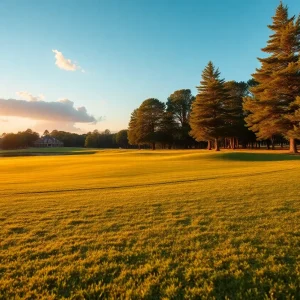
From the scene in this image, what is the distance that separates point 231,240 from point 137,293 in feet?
7.27

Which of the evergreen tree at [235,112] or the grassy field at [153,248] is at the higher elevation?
the evergreen tree at [235,112]

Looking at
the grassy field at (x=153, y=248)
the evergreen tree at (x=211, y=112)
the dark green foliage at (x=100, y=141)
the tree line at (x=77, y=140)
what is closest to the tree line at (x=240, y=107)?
the evergreen tree at (x=211, y=112)

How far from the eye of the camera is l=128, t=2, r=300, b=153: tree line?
29609mm

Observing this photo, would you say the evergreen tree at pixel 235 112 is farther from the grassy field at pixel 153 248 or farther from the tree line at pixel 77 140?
the tree line at pixel 77 140

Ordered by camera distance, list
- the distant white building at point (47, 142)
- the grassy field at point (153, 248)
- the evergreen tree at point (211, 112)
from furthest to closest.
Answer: the distant white building at point (47, 142)
the evergreen tree at point (211, 112)
the grassy field at point (153, 248)

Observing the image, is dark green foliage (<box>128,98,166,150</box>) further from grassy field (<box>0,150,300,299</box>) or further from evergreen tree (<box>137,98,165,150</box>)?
grassy field (<box>0,150,300,299</box>)

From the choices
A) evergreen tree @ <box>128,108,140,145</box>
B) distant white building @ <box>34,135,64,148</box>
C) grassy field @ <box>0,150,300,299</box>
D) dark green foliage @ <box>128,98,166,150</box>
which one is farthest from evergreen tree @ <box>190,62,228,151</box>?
distant white building @ <box>34,135,64,148</box>

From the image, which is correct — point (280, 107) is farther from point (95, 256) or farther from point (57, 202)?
point (95, 256)

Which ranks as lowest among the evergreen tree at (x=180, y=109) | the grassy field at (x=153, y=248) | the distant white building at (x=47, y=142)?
the grassy field at (x=153, y=248)

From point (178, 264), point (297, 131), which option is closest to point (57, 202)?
point (178, 264)

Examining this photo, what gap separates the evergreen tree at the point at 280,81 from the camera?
29172 millimetres

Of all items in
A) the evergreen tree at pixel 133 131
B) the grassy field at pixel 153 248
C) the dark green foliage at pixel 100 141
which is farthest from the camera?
the dark green foliage at pixel 100 141

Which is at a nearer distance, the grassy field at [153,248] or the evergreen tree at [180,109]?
the grassy field at [153,248]

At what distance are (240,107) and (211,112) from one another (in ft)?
33.3
